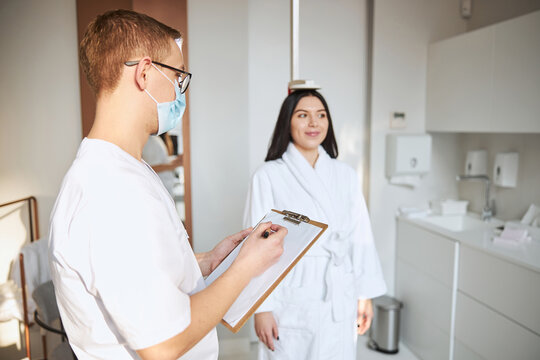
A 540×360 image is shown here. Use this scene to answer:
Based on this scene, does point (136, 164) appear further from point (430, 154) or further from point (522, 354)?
point (430, 154)

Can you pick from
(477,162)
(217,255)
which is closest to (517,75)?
(477,162)

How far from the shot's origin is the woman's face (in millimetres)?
1662

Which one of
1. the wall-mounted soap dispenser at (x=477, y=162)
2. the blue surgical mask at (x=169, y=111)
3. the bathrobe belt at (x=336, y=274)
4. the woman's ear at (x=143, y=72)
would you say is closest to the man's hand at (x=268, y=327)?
the bathrobe belt at (x=336, y=274)

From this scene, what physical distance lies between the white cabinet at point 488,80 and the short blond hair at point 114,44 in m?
2.07

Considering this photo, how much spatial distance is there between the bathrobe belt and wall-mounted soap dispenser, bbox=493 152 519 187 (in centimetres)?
146

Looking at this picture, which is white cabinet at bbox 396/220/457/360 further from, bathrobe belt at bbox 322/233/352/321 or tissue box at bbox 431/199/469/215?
bathrobe belt at bbox 322/233/352/321

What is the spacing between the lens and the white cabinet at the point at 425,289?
2.32m

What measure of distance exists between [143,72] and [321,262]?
1108 millimetres

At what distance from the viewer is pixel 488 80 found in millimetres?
2303

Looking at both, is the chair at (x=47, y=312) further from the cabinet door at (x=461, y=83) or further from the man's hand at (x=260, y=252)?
the cabinet door at (x=461, y=83)

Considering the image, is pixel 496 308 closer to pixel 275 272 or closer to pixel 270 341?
pixel 270 341

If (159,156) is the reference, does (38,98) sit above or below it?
above

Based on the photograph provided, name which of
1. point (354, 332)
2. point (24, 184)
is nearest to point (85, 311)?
point (354, 332)

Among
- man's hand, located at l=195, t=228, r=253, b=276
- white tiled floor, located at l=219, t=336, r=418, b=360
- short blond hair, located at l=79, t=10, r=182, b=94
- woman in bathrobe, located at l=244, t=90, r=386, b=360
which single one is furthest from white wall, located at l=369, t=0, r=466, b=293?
short blond hair, located at l=79, t=10, r=182, b=94
